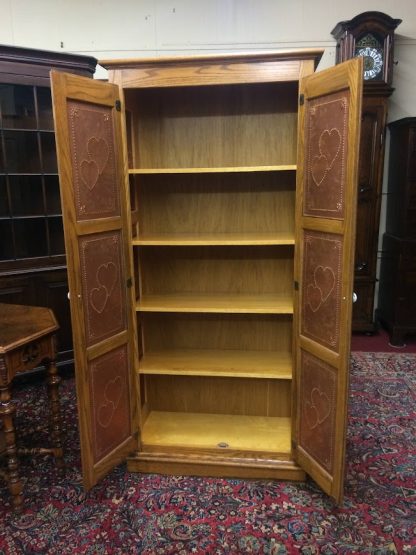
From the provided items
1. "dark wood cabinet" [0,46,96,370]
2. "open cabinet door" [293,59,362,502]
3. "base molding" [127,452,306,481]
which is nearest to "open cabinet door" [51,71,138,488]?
"base molding" [127,452,306,481]

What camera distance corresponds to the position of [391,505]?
2119mm

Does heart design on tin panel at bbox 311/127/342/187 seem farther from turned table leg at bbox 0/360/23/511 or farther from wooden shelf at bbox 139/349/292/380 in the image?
turned table leg at bbox 0/360/23/511

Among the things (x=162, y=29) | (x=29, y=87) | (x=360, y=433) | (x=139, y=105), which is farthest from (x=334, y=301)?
(x=162, y=29)

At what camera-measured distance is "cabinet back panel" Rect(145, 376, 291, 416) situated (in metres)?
2.69

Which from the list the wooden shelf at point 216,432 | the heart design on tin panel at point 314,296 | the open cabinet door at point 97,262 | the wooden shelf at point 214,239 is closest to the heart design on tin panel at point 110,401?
the open cabinet door at point 97,262

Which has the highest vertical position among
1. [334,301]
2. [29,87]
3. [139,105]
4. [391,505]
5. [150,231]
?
[29,87]

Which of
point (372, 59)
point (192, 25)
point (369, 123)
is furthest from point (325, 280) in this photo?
point (192, 25)

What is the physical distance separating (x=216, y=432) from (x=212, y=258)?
3.13 ft

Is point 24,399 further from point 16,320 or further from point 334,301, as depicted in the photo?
point 334,301

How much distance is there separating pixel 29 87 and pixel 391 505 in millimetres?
3205

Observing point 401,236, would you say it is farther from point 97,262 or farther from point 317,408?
point 97,262

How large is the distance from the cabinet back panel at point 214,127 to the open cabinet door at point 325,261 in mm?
451

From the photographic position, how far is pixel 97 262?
6.78ft

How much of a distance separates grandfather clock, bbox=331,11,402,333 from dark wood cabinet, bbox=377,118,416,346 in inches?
6.0
